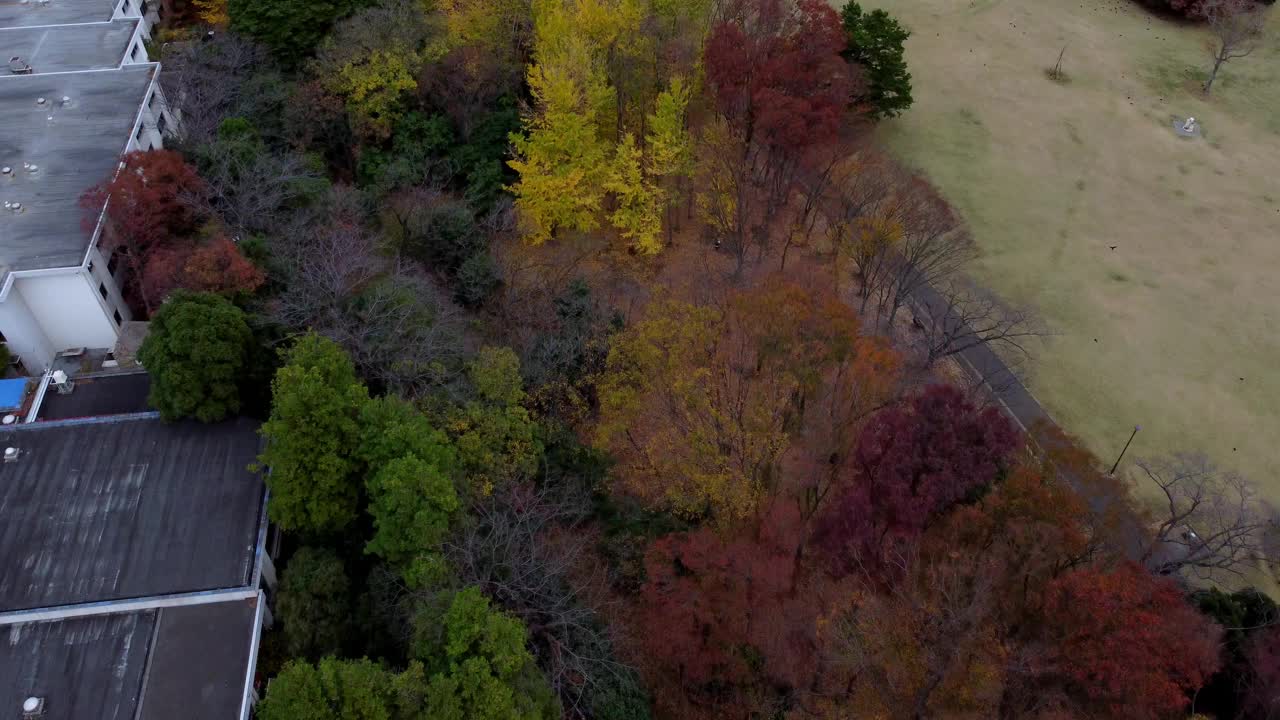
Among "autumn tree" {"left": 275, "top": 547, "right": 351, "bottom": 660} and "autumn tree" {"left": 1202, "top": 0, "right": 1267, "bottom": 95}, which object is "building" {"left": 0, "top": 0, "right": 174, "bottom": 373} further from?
"autumn tree" {"left": 1202, "top": 0, "right": 1267, "bottom": 95}

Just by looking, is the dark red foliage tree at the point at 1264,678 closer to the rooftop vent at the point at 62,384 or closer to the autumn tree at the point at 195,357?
the autumn tree at the point at 195,357

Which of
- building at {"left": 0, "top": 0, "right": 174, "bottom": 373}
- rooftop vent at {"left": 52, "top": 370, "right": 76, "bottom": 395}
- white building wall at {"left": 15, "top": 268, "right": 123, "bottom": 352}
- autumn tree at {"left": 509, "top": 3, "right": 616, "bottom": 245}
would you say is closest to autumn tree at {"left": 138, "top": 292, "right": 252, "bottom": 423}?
rooftop vent at {"left": 52, "top": 370, "right": 76, "bottom": 395}

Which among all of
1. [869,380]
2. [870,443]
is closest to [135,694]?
[870,443]

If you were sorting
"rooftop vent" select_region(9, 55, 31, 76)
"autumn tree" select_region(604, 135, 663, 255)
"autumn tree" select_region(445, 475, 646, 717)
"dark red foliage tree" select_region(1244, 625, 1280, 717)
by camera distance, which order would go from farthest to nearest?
"rooftop vent" select_region(9, 55, 31, 76)
"autumn tree" select_region(604, 135, 663, 255)
"autumn tree" select_region(445, 475, 646, 717)
"dark red foliage tree" select_region(1244, 625, 1280, 717)

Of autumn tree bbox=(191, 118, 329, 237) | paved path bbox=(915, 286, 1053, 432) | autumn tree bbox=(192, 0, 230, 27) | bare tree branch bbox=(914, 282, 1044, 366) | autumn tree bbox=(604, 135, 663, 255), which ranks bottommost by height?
paved path bbox=(915, 286, 1053, 432)

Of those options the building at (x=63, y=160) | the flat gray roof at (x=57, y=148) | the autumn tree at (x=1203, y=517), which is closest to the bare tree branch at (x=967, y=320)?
the autumn tree at (x=1203, y=517)

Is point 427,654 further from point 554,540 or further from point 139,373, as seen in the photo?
point 139,373
